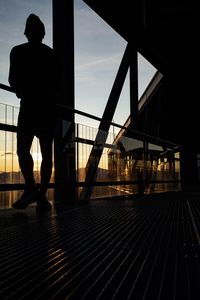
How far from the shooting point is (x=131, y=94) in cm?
1148

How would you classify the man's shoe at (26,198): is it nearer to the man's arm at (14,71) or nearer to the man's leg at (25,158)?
the man's leg at (25,158)

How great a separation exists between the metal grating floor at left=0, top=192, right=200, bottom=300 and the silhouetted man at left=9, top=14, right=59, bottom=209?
1.07 metres

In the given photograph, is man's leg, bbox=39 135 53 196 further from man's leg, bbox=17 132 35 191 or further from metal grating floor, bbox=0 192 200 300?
metal grating floor, bbox=0 192 200 300

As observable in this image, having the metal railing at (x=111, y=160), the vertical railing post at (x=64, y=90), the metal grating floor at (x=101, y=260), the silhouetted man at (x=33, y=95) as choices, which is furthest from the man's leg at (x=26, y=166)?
the vertical railing post at (x=64, y=90)

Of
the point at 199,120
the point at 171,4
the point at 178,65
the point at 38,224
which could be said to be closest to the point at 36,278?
the point at 38,224

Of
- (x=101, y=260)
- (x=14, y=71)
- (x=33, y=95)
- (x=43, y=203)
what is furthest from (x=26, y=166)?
(x=101, y=260)

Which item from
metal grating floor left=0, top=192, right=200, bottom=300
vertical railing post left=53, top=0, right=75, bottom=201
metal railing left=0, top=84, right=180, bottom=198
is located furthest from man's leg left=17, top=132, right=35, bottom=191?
vertical railing post left=53, top=0, right=75, bottom=201

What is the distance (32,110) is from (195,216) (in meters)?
1.65

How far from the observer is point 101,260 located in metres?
1.55

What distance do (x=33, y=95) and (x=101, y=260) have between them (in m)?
2.46

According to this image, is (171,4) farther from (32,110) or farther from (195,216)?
(195,216)

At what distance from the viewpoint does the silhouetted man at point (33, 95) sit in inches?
145

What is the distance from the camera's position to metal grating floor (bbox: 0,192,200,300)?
1146 millimetres

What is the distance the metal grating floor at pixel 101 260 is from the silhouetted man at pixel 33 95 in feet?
3.50
